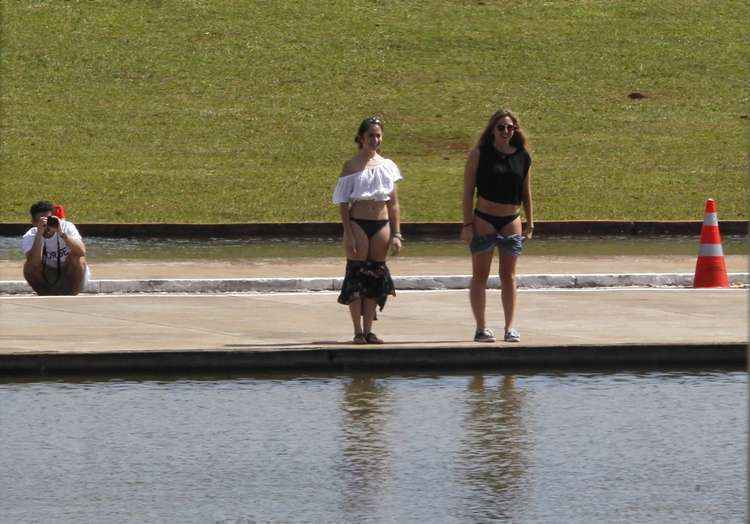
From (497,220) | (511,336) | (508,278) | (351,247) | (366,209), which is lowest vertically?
(511,336)

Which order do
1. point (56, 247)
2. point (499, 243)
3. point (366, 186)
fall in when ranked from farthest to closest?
point (56, 247) → point (499, 243) → point (366, 186)

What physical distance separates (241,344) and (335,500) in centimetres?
431

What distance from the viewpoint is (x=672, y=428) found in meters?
8.87

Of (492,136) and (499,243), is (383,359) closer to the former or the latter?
(499,243)

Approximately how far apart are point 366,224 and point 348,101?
88.6 ft

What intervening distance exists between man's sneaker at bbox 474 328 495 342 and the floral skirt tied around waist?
630 millimetres

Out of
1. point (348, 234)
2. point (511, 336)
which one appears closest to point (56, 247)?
point (348, 234)

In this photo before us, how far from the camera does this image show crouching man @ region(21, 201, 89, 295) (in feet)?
47.9

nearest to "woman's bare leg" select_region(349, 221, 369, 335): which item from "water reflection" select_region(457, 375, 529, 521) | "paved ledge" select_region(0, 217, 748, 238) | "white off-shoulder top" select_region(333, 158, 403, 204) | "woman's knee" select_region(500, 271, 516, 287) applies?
"white off-shoulder top" select_region(333, 158, 403, 204)

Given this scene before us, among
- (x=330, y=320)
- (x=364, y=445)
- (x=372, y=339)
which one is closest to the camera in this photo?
(x=364, y=445)

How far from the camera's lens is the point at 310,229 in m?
23.8

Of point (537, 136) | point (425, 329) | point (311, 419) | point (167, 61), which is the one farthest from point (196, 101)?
point (311, 419)

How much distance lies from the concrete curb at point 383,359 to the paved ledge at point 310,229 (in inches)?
487

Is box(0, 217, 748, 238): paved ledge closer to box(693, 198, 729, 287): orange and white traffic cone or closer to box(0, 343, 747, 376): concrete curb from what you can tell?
box(693, 198, 729, 287): orange and white traffic cone
